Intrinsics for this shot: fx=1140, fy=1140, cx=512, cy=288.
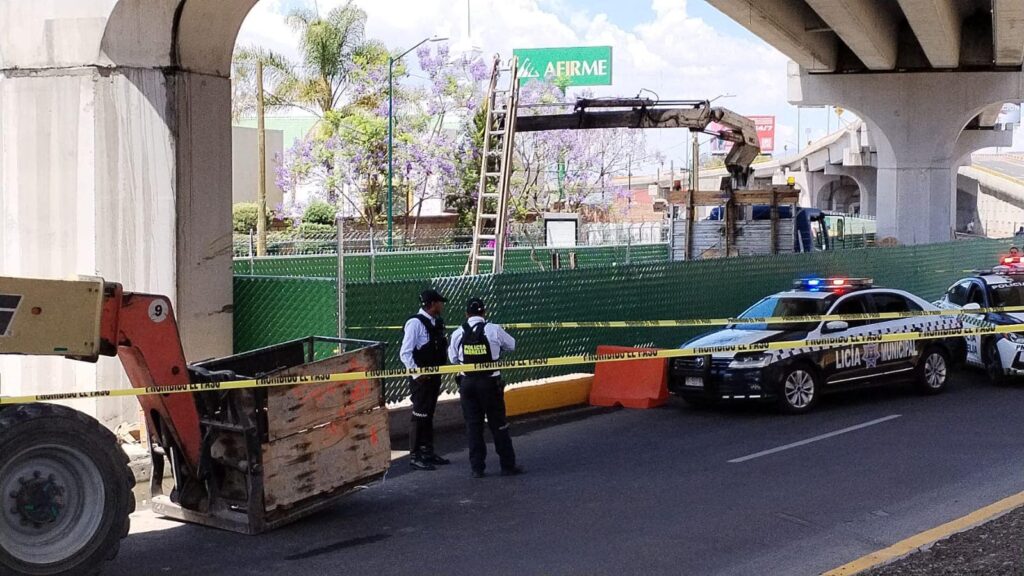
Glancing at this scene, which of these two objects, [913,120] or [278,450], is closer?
[278,450]

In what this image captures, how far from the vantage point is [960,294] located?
17703mm

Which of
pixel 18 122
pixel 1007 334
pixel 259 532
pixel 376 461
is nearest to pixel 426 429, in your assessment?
pixel 376 461

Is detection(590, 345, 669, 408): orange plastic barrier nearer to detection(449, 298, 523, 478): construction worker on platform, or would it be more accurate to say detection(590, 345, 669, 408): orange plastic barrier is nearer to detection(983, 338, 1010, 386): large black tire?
detection(449, 298, 523, 478): construction worker on platform

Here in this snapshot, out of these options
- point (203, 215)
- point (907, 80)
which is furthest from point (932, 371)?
point (907, 80)

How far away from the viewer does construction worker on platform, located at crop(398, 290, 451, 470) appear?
11.1 metres

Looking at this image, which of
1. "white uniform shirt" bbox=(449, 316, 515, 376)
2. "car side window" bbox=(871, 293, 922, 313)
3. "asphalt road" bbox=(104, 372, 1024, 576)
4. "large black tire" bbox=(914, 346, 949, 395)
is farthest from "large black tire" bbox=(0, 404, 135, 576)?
"large black tire" bbox=(914, 346, 949, 395)

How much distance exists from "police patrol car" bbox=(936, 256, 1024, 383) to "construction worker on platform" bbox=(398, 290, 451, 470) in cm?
841

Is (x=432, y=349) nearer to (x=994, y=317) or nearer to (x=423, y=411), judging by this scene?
(x=423, y=411)

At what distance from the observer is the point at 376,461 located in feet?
30.9

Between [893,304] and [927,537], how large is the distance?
7953 mm

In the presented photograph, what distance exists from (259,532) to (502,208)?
13.1m

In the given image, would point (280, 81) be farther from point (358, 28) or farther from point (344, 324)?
point (344, 324)

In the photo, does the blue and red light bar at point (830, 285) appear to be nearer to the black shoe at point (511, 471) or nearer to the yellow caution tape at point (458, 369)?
the yellow caution tape at point (458, 369)

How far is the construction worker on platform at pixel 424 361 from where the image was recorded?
11055mm
